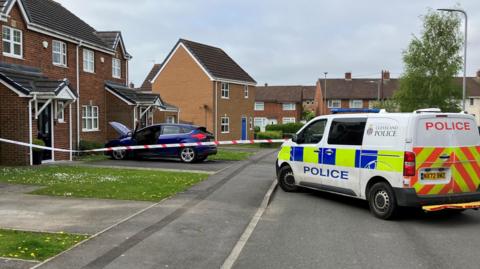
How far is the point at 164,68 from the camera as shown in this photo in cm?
4266

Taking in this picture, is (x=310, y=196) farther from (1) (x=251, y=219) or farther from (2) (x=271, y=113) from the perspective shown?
(2) (x=271, y=113)

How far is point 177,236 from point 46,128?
13.7 meters

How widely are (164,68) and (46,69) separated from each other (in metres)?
22.4

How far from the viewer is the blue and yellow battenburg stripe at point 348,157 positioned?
8.72 m

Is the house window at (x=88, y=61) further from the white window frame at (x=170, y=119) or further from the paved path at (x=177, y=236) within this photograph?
the paved path at (x=177, y=236)

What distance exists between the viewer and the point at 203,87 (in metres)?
40.8

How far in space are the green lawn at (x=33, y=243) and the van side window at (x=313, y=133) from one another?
18.7 feet

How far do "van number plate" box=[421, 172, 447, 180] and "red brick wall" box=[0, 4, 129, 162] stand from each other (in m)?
13.4

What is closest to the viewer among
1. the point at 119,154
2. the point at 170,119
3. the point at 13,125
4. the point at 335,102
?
the point at 13,125

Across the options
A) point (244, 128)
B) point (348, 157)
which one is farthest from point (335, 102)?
point (348, 157)

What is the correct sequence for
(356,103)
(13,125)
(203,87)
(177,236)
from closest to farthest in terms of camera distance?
(177,236) → (13,125) → (203,87) → (356,103)

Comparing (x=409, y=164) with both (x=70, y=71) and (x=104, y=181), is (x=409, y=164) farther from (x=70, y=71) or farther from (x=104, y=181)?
(x=70, y=71)

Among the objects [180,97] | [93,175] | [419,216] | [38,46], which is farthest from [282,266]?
[180,97]

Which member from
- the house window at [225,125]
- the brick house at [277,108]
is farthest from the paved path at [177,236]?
the brick house at [277,108]
